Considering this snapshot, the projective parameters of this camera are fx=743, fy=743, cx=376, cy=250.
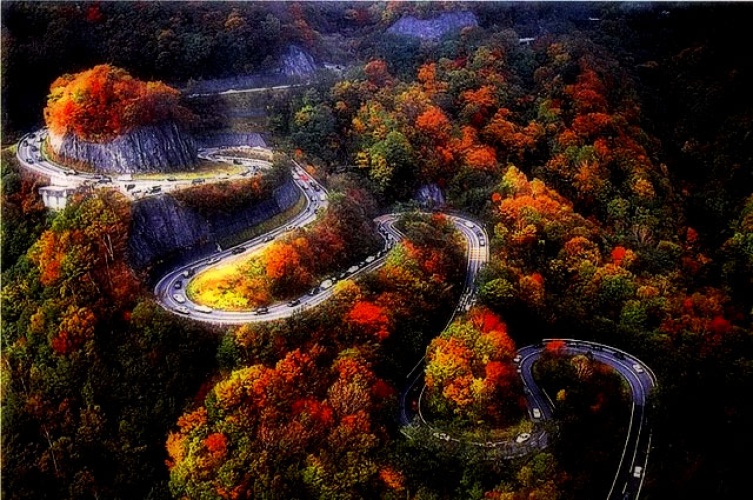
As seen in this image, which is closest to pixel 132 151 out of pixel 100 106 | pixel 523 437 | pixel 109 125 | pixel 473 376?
pixel 109 125

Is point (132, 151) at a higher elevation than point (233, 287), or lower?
higher

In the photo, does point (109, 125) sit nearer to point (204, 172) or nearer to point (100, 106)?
point (100, 106)

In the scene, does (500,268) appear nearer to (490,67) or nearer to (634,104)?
(490,67)

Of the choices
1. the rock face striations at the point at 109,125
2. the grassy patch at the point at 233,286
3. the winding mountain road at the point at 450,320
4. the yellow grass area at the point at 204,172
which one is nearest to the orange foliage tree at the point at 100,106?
the rock face striations at the point at 109,125

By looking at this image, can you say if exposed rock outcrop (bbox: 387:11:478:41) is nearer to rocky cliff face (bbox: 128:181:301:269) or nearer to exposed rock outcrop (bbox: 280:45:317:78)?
exposed rock outcrop (bbox: 280:45:317:78)

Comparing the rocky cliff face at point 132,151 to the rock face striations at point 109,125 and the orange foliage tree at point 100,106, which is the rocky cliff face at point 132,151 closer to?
the rock face striations at point 109,125
